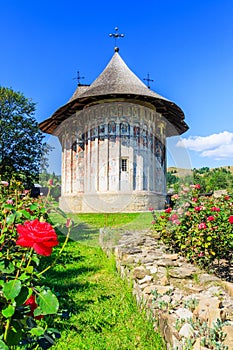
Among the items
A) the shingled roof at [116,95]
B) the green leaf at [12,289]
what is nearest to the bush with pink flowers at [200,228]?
the green leaf at [12,289]

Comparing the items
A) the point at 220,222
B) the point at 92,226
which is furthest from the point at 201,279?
the point at 92,226

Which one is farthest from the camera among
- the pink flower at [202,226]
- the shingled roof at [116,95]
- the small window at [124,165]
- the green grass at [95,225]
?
the small window at [124,165]

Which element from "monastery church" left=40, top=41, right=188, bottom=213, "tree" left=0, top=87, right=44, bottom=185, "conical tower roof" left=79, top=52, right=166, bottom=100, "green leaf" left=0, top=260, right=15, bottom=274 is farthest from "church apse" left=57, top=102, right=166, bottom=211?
"green leaf" left=0, top=260, right=15, bottom=274

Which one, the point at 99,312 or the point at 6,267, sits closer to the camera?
the point at 6,267

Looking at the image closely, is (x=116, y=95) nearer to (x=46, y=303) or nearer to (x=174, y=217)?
(x=174, y=217)

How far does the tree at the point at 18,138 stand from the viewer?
14.0 meters

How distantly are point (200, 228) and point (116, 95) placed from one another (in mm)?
8211

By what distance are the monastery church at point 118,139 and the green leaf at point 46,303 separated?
706cm

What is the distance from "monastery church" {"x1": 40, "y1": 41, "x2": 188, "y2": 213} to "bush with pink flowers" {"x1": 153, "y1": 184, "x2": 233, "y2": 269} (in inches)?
172

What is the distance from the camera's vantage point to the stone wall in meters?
1.78

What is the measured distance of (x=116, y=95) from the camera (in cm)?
1077

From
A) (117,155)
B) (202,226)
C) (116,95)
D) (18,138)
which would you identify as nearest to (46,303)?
(202,226)

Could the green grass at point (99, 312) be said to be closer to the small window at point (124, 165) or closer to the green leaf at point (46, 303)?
the green leaf at point (46, 303)

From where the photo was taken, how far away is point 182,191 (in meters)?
4.03
